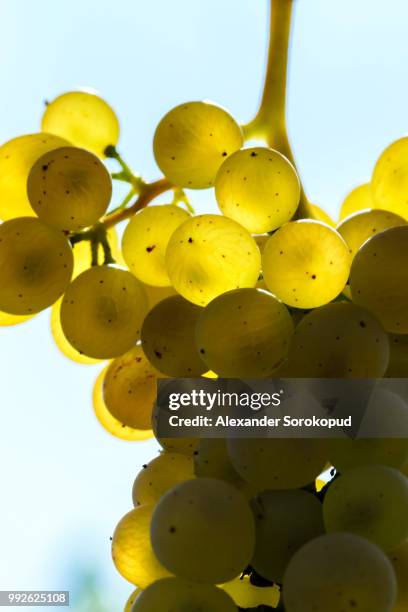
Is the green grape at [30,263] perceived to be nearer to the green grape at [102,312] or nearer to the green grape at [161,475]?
the green grape at [102,312]

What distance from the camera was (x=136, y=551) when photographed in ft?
2.64

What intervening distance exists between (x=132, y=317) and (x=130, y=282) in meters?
0.04

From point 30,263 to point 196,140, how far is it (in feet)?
0.80

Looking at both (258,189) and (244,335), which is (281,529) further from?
(258,189)

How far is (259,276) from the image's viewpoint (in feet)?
3.05

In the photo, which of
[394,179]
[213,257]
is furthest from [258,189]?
[394,179]

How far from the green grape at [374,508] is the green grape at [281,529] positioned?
2cm

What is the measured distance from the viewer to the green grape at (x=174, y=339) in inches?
35.5

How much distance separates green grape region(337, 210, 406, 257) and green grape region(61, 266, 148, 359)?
0.82 feet

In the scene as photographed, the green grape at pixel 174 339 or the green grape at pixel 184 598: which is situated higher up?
the green grape at pixel 174 339

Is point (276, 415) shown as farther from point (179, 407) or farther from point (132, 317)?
point (132, 317)

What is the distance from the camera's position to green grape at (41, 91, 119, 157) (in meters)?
1.15

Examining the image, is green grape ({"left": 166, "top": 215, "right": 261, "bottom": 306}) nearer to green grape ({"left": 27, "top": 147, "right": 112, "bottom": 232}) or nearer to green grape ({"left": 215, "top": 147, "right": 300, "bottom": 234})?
green grape ({"left": 215, "top": 147, "right": 300, "bottom": 234})

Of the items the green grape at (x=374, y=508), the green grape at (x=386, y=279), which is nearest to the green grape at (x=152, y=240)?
the green grape at (x=386, y=279)
